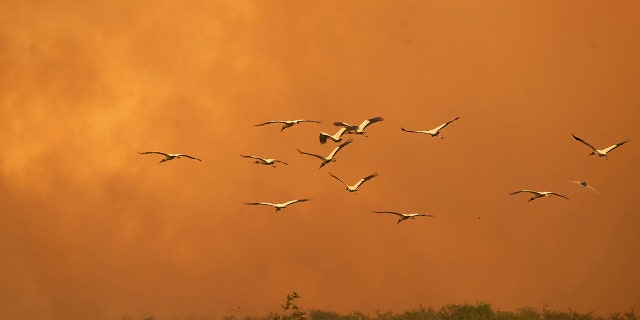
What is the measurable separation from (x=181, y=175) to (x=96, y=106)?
29.7 ft

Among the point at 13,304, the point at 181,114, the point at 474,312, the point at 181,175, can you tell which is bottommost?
the point at 474,312

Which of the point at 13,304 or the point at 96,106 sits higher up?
the point at 96,106

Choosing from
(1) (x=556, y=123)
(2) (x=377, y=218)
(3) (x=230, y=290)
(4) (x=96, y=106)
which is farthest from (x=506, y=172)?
(4) (x=96, y=106)

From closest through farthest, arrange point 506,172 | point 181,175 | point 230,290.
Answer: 1. point 230,290
2. point 181,175
3. point 506,172

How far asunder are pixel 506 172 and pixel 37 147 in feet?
130

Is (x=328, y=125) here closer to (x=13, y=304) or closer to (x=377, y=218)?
(x=377, y=218)

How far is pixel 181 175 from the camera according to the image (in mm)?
71375

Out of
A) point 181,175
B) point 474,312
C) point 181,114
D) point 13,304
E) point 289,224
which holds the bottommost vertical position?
point 474,312

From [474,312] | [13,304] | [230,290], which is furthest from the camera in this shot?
[230,290]

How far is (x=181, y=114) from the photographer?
7269 centimetres

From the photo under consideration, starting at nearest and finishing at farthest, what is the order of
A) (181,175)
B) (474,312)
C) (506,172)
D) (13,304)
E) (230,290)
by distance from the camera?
(474,312) → (13,304) → (230,290) → (181,175) → (506,172)

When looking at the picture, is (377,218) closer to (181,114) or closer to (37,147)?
(181,114)

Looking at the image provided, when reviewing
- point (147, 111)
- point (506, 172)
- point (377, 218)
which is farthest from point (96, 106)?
point (506, 172)

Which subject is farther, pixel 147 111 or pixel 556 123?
pixel 556 123
